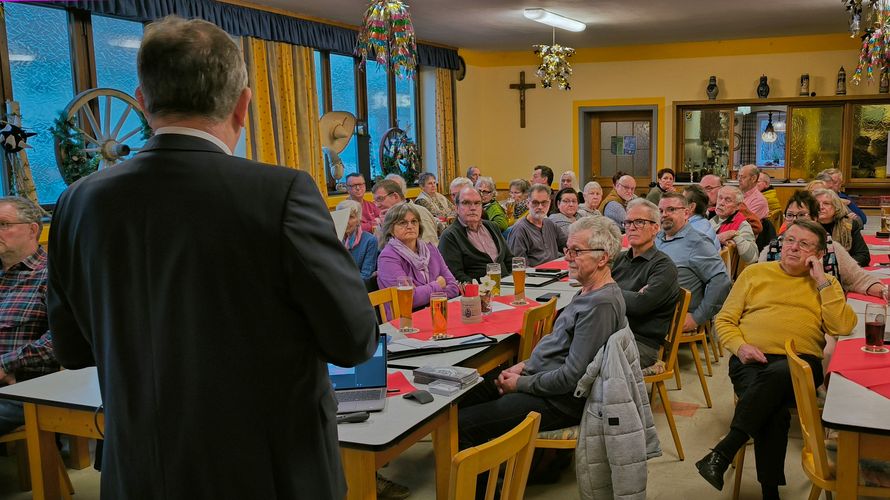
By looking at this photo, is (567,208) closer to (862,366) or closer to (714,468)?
(714,468)

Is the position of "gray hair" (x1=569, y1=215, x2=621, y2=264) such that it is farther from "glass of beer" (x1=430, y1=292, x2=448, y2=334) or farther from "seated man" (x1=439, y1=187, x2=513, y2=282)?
"seated man" (x1=439, y1=187, x2=513, y2=282)

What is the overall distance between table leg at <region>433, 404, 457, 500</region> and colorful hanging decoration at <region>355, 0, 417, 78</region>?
3668 millimetres

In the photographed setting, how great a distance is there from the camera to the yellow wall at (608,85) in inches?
426

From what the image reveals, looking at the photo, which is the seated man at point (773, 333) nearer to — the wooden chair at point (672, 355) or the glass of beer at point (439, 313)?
the wooden chair at point (672, 355)

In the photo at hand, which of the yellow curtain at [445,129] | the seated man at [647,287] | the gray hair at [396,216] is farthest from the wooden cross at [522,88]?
the seated man at [647,287]

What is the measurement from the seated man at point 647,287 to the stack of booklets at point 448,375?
1.41 m

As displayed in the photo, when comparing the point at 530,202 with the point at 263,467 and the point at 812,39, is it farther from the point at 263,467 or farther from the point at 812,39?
the point at 812,39

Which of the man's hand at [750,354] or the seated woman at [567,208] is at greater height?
the seated woman at [567,208]

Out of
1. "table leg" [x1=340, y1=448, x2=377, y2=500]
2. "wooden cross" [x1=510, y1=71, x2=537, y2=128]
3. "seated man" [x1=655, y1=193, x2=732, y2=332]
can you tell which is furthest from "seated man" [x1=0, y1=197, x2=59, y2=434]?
"wooden cross" [x1=510, y1=71, x2=537, y2=128]

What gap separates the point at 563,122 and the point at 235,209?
11.4 m

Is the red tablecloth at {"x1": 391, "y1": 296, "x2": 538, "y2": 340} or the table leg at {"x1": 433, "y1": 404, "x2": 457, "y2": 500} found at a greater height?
the red tablecloth at {"x1": 391, "y1": 296, "x2": 538, "y2": 340}

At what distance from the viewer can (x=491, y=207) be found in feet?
24.0

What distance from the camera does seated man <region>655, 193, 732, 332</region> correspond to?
454 centimetres

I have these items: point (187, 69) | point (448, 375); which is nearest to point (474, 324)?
point (448, 375)
